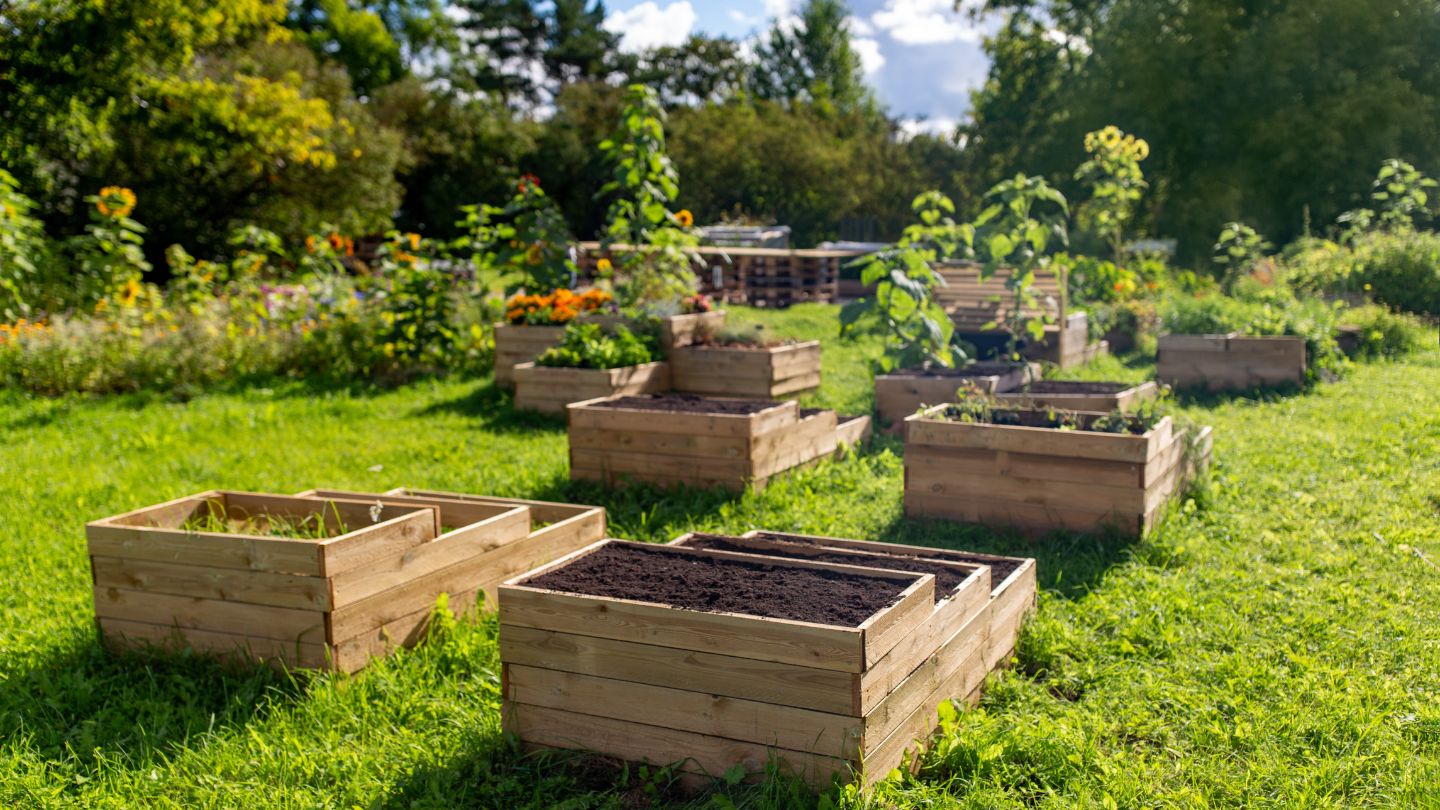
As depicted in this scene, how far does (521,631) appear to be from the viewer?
3.17 m

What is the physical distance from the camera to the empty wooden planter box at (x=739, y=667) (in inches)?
110

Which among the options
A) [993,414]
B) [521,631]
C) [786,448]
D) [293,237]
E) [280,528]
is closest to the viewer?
[521,631]

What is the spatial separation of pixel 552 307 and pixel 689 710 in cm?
686

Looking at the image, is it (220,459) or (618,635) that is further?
(220,459)

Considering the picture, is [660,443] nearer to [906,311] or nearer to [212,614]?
[906,311]

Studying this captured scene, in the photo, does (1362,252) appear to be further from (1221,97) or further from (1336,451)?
(1221,97)

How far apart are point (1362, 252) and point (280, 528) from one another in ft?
38.4

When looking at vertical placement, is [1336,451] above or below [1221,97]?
below

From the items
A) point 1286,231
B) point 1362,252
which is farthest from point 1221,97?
point 1362,252

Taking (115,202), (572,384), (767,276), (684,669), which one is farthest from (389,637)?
Answer: (767,276)

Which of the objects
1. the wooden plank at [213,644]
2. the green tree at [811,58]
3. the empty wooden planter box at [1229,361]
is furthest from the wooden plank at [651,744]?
the green tree at [811,58]

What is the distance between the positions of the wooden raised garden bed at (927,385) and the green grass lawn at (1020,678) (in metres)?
0.96

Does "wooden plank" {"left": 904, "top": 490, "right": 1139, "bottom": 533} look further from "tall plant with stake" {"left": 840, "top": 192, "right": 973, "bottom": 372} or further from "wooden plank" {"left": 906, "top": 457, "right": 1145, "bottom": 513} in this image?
"tall plant with stake" {"left": 840, "top": 192, "right": 973, "bottom": 372}

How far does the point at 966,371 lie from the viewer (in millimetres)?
7691
